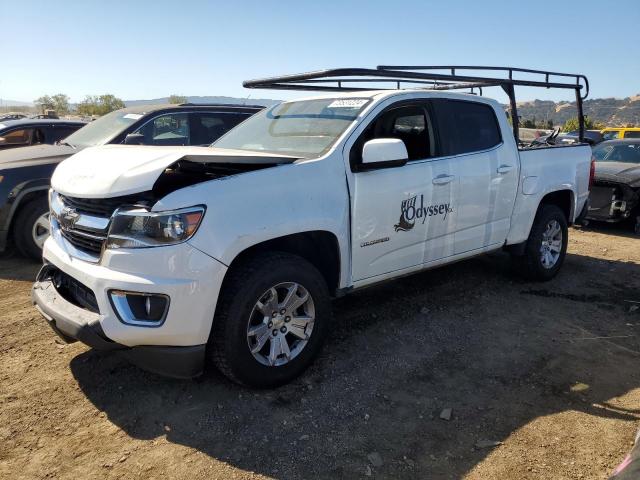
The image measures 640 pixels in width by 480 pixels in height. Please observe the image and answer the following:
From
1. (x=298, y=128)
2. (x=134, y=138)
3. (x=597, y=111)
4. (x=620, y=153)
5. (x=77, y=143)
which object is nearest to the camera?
(x=298, y=128)

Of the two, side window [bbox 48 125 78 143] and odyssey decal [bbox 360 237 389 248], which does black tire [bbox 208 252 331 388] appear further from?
side window [bbox 48 125 78 143]

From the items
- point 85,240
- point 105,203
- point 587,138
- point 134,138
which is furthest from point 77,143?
point 587,138

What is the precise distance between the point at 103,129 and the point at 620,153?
28.4 ft

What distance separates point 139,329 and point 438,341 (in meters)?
2.30

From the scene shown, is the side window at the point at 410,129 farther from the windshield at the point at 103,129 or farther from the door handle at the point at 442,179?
the windshield at the point at 103,129

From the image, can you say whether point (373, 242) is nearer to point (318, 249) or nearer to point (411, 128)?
point (318, 249)

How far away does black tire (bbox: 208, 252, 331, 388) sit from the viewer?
9.60 ft

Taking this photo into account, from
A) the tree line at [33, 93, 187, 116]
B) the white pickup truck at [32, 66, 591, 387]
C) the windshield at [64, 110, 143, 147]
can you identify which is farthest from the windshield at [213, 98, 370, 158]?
the tree line at [33, 93, 187, 116]

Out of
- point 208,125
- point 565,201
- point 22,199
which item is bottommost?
point 565,201

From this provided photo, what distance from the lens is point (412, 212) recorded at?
3.87 metres

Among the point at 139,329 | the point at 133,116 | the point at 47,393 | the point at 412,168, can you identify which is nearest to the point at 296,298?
the point at 139,329

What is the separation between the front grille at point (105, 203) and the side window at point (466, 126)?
2.50m

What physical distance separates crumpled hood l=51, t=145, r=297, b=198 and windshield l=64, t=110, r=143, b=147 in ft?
Answer: 10.8

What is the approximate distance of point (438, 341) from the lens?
403 centimetres
